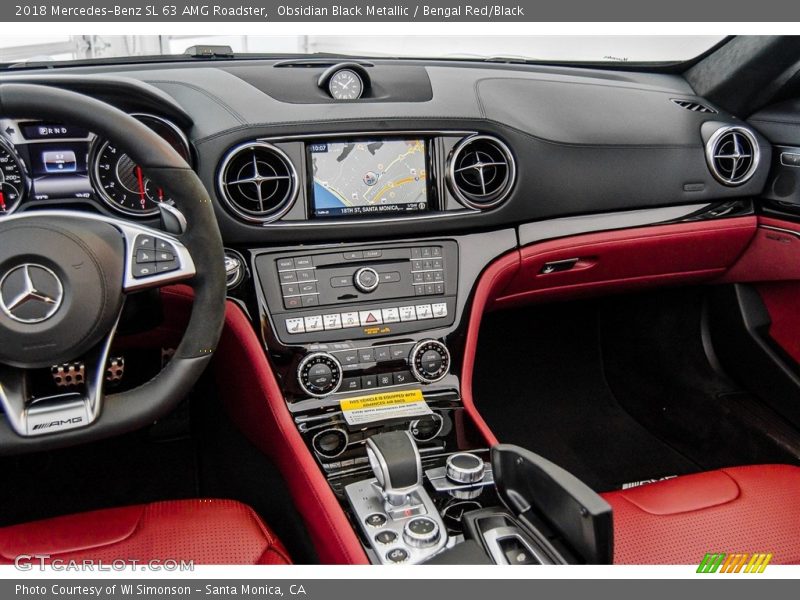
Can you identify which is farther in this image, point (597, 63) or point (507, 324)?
point (507, 324)

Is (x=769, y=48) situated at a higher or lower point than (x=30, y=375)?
Answer: higher

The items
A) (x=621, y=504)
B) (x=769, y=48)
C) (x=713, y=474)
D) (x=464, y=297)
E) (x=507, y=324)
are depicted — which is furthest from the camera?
(x=507, y=324)

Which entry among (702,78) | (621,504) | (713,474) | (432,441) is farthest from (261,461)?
(702,78)

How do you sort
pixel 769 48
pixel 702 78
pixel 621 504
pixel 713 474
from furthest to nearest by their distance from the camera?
pixel 702 78 → pixel 769 48 → pixel 713 474 → pixel 621 504

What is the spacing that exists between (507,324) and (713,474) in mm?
1043

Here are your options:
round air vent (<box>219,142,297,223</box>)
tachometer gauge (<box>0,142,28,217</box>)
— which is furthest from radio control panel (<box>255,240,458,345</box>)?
tachometer gauge (<box>0,142,28,217</box>)

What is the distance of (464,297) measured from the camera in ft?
5.32

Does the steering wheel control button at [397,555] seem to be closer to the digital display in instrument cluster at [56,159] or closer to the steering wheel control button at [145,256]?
the steering wheel control button at [145,256]

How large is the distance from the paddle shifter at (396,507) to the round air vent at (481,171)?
63cm

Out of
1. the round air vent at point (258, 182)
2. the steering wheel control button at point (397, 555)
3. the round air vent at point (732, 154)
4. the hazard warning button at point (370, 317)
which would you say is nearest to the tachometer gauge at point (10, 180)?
the round air vent at point (258, 182)

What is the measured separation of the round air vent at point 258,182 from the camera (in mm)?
1469

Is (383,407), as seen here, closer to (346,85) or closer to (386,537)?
(386,537)

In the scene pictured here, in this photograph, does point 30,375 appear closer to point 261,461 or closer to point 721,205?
point 261,461

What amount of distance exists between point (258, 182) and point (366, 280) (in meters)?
0.31
